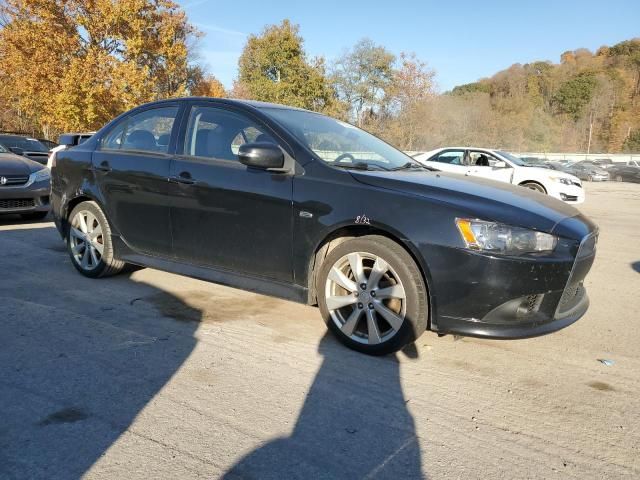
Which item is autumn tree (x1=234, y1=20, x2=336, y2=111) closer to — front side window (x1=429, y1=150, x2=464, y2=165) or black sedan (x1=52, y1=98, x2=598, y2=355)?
front side window (x1=429, y1=150, x2=464, y2=165)

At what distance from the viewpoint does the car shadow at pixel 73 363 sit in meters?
2.24

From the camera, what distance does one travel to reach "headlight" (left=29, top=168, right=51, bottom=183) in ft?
26.2

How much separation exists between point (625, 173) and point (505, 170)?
27699mm

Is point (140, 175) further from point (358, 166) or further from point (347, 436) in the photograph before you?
point (347, 436)

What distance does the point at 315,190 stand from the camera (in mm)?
3410

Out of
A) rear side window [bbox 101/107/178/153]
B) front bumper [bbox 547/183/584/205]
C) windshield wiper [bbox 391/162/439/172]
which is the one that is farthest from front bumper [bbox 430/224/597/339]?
front bumper [bbox 547/183/584/205]

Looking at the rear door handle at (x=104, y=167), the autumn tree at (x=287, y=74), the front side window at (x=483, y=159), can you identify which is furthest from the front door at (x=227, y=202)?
the autumn tree at (x=287, y=74)

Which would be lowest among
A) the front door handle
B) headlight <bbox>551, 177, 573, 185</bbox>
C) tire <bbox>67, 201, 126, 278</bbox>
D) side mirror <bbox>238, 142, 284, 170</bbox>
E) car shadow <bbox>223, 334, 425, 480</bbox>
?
car shadow <bbox>223, 334, 425, 480</bbox>

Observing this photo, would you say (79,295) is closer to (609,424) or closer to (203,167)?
(203,167)

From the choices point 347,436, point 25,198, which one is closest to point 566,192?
point 25,198

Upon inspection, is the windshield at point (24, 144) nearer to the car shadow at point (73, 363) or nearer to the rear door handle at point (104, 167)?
the car shadow at point (73, 363)

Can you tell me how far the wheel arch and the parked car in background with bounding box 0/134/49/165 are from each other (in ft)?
43.9

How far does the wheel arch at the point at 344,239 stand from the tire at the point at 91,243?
2.21 m

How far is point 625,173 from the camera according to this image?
115ft
